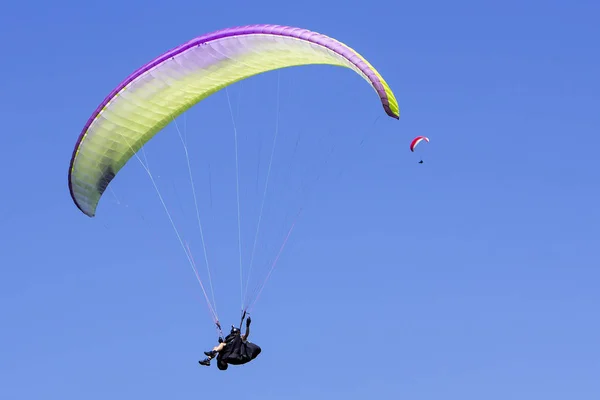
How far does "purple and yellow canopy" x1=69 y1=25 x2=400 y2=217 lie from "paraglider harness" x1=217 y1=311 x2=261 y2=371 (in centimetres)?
597

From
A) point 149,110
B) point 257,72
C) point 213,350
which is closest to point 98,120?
point 149,110

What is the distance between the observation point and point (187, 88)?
127 ft

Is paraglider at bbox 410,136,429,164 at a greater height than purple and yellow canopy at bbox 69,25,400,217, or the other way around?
paraglider at bbox 410,136,429,164

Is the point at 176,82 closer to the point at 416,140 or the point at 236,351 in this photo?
the point at 236,351

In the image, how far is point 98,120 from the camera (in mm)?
38375

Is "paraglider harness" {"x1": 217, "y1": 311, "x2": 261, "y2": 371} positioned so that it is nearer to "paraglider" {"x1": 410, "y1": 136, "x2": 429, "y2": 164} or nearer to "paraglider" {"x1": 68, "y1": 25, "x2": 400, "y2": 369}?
"paraglider" {"x1": 68, "y1": 25, "x2": 400, "y2": 369}

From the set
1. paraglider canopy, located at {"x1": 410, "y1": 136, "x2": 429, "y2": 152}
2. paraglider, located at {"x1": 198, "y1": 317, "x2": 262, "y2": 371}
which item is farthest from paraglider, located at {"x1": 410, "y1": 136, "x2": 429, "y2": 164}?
Result: paraglider, located at {"x1": 198, "y1": 317, "x2": 262, "y2": 371}

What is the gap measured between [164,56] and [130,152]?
3.36 meters

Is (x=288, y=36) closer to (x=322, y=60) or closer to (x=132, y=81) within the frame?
(x=322, y=60)

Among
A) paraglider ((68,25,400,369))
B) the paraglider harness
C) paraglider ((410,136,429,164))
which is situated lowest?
the paraglider harness

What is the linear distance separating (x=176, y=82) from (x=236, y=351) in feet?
21.8

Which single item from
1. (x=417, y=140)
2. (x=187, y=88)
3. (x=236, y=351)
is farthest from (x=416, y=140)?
(x=236, y=351)

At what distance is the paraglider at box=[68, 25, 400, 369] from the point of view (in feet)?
116

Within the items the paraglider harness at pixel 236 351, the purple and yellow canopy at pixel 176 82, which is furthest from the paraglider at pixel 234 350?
the purple and yellow canopy at pixel 176 82
